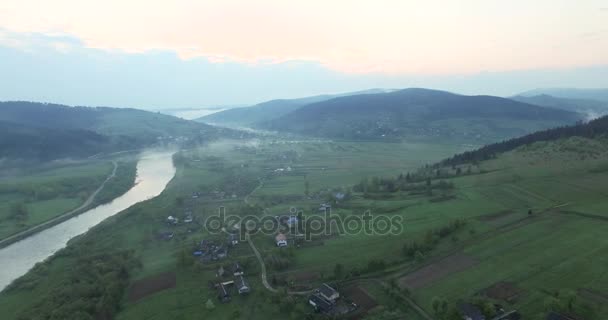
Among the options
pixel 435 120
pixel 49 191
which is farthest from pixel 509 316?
pixel 435 120

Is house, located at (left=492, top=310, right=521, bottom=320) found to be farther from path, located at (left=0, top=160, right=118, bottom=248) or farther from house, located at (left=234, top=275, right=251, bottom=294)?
path, located at (left=0, top=160, right=118, bottom=248)

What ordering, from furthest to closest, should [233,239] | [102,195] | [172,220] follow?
[102,195]
[172,220]
[233,239]

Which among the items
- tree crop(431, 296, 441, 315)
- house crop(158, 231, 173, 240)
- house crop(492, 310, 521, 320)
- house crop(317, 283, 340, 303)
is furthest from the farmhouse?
house crop(492, 310, 521, 320)

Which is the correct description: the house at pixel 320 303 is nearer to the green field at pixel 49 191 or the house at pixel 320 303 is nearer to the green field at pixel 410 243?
the green field at pixel 410 243

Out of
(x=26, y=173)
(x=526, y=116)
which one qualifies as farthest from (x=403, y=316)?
(x=526, y=116)

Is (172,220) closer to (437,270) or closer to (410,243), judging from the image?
(410,243)

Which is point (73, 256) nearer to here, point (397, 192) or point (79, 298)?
point (79, 298)
